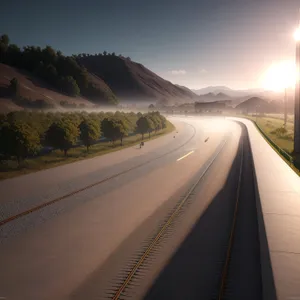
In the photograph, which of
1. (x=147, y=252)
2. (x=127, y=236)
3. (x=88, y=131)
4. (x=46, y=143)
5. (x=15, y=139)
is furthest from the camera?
→ (x=88, y=131)

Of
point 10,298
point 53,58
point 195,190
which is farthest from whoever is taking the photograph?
point 53,58

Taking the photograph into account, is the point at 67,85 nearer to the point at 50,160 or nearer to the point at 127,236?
the point at 50,160

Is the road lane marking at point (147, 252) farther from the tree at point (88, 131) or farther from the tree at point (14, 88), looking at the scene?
the tree at point (14, 88)

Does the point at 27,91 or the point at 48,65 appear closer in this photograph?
the point at 27,91

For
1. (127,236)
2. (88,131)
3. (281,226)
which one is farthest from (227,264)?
(88,131)

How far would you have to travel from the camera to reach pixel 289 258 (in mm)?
11742

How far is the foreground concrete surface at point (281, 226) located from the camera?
33.4 ft

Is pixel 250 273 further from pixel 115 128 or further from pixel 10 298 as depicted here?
pixel 115 128

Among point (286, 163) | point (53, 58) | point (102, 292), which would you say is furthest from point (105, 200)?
point (53, 58)

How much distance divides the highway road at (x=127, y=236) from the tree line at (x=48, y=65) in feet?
389

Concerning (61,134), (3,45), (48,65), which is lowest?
(61,134)

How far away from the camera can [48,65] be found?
143125 millimetres

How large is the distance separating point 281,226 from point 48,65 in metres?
146

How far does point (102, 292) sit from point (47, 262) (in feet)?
11.2
